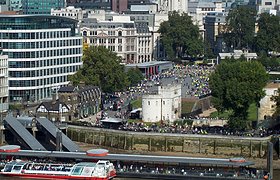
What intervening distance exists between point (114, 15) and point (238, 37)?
2592cm

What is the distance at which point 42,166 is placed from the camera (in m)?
73.5

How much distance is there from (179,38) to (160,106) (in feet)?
272

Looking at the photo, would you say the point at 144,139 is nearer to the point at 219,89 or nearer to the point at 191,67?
the point at 219,89

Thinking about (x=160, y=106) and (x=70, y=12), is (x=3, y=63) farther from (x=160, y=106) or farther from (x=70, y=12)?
(x=70, y=12)

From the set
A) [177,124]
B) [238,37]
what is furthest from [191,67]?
[177,124]

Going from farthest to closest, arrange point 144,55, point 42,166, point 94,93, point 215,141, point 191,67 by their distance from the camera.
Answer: point 144,55 < point 191,67 < point 94,93 < point 215,141 < point 42,166

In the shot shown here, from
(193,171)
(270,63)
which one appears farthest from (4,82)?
(270,63)

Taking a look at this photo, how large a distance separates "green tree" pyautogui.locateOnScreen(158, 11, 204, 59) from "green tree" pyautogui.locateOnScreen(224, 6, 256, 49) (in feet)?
27.2

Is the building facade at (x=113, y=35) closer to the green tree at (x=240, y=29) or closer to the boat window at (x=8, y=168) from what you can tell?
the green tree at (x=240, y=29)

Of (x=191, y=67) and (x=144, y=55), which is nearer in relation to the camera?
(x=191, y=67)

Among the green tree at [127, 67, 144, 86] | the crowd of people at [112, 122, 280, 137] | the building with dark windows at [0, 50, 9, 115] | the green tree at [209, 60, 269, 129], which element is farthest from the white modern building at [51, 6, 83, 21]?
the crowd of people at [112, 122, 280, 137]

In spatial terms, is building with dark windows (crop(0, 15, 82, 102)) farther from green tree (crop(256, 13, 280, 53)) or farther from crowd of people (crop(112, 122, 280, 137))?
green tree (crop(256, 13, 280, 53))

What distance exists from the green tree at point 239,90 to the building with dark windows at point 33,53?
84.5 feet

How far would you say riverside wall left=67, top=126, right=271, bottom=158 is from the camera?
8438cm
